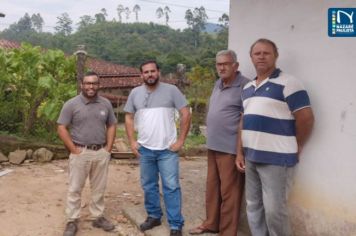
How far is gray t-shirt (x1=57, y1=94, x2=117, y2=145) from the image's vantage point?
445cm

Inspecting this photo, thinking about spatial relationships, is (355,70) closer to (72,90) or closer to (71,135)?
(71,135)

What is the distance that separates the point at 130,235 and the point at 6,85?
4.97 metres

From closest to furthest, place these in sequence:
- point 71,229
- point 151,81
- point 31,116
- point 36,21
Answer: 1. point 151,81
2. point 71,229
3. point 31,116
4. point 36,21

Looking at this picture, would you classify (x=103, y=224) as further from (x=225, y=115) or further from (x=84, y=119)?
(x=225, y=115)

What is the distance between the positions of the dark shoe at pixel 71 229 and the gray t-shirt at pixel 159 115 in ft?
4.15

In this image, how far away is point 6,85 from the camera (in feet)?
27.1

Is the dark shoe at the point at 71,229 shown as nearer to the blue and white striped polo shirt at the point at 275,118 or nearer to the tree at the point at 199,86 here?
the blue and white striped polo shirt at the point at 275,118

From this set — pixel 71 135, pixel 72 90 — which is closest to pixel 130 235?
pixel 71 135

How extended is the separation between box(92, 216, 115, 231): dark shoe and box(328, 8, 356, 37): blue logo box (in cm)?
301

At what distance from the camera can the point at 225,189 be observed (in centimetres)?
390

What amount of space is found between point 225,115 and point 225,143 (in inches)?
9.8

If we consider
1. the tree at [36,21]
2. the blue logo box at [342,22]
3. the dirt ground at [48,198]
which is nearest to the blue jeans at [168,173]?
the dirt ground at [48,198]

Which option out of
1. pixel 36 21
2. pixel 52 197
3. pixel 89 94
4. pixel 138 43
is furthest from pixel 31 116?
pixel 36 21

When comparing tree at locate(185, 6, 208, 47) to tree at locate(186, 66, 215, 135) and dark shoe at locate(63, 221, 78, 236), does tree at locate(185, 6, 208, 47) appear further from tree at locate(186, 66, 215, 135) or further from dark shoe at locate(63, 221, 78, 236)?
dark shoe at locate(63, 221, 78, 236)
